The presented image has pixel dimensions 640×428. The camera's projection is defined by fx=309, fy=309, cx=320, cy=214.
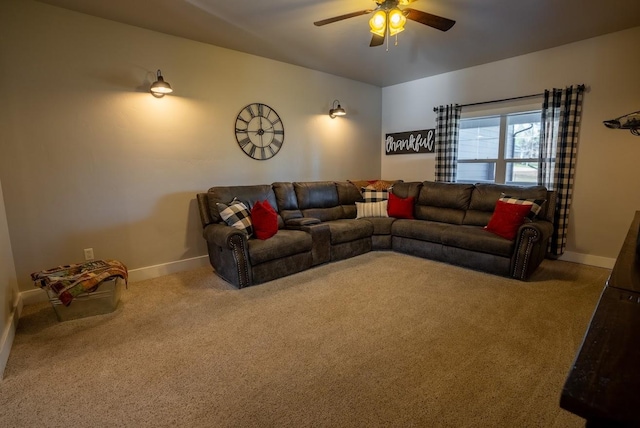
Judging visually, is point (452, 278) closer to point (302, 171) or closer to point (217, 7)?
point (302, 171)

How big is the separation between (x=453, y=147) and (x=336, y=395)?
427 centimetres

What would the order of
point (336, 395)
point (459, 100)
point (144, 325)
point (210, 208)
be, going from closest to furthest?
point (336, 395)
point (144, 325)
point (210, 208)
point (459, 100)

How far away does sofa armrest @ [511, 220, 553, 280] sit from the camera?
3133mm

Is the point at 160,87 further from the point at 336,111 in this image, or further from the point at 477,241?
the point at 477,241

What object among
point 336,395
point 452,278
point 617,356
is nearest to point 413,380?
point 336,395

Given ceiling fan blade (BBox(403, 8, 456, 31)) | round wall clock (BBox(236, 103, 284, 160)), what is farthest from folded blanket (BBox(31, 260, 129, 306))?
ceiling fan blade (BBox(403, 8, 456, 31))

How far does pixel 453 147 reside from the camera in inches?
191

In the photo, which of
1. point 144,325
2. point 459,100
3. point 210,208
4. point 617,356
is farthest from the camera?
point 459,100

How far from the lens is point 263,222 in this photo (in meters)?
3.42

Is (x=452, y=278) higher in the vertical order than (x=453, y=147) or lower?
lower

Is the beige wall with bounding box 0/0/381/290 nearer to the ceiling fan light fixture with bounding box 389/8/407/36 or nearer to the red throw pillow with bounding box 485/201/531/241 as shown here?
the ceiling fan light fixture with bounding box 389/8/407/36

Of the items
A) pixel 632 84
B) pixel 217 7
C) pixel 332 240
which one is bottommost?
pixel 332 240

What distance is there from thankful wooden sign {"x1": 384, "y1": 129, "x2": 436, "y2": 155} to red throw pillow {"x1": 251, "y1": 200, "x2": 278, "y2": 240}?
10.1 feet

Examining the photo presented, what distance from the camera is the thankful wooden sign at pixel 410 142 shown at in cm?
515
